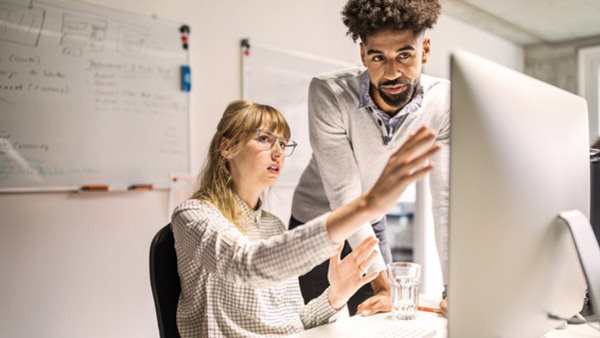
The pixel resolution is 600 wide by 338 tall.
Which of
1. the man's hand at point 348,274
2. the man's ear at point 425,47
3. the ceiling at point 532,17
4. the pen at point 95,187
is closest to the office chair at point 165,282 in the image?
the man's hand at point 348,274

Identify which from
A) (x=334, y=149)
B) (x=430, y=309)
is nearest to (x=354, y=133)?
(x=334, y=149)

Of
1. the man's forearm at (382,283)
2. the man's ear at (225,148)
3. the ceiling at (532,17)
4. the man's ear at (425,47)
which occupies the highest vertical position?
the ceiling at (532,17)

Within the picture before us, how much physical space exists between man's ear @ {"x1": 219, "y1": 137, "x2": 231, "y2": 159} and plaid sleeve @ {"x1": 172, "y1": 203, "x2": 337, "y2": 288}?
0.26 m

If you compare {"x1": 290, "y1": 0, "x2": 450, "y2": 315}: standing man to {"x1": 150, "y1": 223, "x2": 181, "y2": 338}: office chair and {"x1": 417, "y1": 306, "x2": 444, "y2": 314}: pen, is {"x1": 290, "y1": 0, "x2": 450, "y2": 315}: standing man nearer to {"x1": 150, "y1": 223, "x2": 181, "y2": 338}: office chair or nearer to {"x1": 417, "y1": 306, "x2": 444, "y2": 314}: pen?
{"x1": 417, "y1": 306, "x2": 444, "y2": 314}: pen

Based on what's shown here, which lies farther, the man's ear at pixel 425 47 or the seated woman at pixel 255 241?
the man's ear at pixel 425 47

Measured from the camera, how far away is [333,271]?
119cm

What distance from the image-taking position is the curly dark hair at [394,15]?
1.18m

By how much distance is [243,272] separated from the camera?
0.89 meters

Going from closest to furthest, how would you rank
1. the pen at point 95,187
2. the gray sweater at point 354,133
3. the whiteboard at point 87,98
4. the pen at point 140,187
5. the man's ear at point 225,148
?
the man's ear at point 225,148, the gray sweater at point 354,133, the whiteboard at point 87,98, the pen at point 95,187, the pen at point 140,187

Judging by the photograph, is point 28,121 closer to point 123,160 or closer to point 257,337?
point 123,160

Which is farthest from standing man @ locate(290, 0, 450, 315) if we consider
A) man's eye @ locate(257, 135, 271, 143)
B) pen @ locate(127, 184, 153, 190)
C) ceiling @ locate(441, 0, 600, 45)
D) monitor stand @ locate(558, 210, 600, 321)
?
ceiling @ locate(441, 0, 600, 45)

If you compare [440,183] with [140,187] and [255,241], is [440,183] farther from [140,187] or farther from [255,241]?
[140,187]

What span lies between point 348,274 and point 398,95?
0.45 meters

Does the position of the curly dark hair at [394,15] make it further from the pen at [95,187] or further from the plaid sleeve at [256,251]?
the pen at [95,187]
